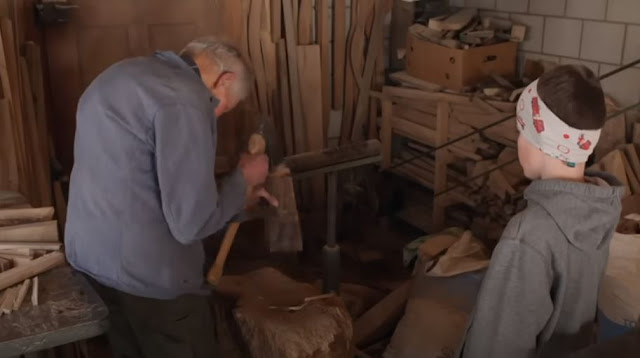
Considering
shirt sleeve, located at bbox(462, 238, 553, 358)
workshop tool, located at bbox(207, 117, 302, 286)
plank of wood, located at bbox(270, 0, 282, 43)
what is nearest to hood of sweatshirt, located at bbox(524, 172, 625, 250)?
shirt sleeve, located at bbox(462, 238, 553, 358)

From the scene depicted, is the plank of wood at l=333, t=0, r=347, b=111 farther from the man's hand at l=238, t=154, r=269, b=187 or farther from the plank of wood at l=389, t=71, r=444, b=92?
the man's hand at l=238, t=154, r=269, b=187

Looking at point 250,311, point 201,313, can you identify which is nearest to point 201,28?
point 250,311

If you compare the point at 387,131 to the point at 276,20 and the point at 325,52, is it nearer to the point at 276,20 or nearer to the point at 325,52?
Answer: the point at 325,52

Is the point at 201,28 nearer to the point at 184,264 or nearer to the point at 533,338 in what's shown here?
the point at 184,264

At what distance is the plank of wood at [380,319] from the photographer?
328cm

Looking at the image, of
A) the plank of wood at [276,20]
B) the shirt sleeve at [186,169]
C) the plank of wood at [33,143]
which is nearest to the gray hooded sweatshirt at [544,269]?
the shirt sleeve at [186,169]

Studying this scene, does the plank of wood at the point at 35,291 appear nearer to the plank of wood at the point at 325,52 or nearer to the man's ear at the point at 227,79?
the man's ear at the point at 227,79

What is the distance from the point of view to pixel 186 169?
1.83 meters

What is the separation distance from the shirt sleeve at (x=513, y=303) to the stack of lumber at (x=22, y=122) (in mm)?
1737

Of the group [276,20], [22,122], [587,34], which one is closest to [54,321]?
[22,122]

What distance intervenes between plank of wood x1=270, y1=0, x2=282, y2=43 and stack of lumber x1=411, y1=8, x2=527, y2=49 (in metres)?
0.89

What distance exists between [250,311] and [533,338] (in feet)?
3.98

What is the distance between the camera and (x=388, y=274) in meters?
4.32

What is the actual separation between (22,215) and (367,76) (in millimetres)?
3218
